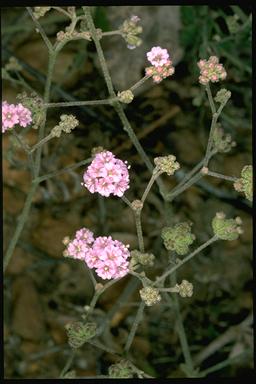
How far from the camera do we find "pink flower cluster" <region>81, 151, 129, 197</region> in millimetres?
1980

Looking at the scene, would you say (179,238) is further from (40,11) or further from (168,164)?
(40,11)

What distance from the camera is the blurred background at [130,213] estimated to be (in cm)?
Answer: 344

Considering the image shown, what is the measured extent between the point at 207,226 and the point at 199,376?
1.03 meters

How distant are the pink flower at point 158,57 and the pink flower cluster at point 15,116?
0.46 metres

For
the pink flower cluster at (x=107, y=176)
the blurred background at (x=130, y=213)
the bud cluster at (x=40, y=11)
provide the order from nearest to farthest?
the pink flower cluster at (x=107, y=176) < the bud cluster at (x=40, y=11) < the blurred background at (x=130, y=213)

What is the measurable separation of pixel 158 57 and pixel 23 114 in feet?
1.68

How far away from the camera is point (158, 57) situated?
2.07m

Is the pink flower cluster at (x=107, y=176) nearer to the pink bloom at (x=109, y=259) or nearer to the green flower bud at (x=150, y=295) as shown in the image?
the pink bloom at (x=109, y=259)

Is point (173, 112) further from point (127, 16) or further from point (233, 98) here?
point (127, 16)

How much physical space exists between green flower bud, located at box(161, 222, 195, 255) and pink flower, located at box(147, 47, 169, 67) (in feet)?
1.83

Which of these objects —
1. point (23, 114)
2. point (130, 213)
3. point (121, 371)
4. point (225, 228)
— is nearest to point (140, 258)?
point (225, 228)

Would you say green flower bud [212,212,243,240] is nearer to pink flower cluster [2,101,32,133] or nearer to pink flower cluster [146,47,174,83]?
pink flower cluster [146,47,174,83]

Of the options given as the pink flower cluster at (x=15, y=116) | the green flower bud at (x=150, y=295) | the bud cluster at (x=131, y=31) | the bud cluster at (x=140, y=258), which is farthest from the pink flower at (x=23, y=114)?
the green flower bud at (x=150, y=295)

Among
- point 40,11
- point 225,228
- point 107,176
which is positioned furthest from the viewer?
point 40,11
